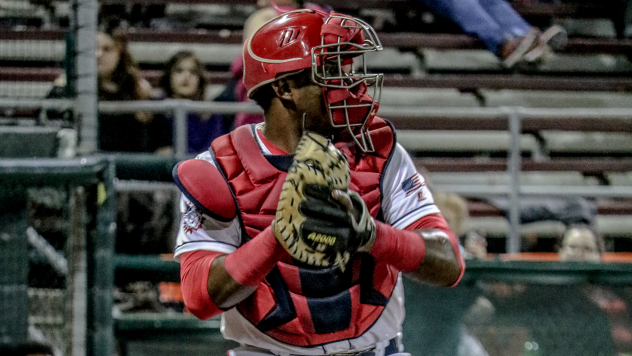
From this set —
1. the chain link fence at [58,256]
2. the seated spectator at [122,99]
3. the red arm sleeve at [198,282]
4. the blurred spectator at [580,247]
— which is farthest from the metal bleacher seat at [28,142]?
the blurred spectator at [580,247]

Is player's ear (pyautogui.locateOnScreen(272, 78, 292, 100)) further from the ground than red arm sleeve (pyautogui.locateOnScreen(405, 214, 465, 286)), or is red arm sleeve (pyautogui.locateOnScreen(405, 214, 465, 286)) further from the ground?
player's ear (pyautogui.locateOnScreen(272, 78, 292, 100))

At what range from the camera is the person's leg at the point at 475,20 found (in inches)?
239

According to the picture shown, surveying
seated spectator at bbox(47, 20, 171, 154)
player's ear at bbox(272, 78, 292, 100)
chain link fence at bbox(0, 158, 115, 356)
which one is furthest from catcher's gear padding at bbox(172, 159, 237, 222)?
seated spectator at bbox(47, 20, 171, 154)

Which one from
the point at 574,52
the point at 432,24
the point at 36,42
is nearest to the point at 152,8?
the point at 432,24

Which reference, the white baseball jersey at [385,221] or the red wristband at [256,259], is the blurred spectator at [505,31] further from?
the red wristband at [256,259]

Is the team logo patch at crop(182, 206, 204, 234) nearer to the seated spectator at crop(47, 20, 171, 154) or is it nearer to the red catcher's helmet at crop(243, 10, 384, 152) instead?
the red catcher's helmet at crop(243, 10, 384, 152)

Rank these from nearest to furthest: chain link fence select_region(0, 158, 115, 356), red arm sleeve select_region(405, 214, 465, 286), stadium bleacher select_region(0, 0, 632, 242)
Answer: red arm sleeve select_region(405, 214, 465, 286)
chain link fence select_region(0, 158, 115, 356)
stadium bleacher select_region(0, 0, 632, 242)

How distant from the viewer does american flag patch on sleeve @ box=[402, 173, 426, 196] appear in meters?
1.99

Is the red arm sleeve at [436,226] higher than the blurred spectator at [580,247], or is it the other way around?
the red arm sleeve at [436,226]

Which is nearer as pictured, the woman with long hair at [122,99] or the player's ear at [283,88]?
the player's ear at [283,88]

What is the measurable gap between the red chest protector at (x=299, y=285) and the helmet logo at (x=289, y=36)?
254 millimetres

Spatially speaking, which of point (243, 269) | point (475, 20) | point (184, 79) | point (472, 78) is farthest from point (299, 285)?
point (472, 78)

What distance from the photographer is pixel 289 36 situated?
1860mm

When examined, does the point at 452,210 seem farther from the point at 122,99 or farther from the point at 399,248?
the point at 399,248
